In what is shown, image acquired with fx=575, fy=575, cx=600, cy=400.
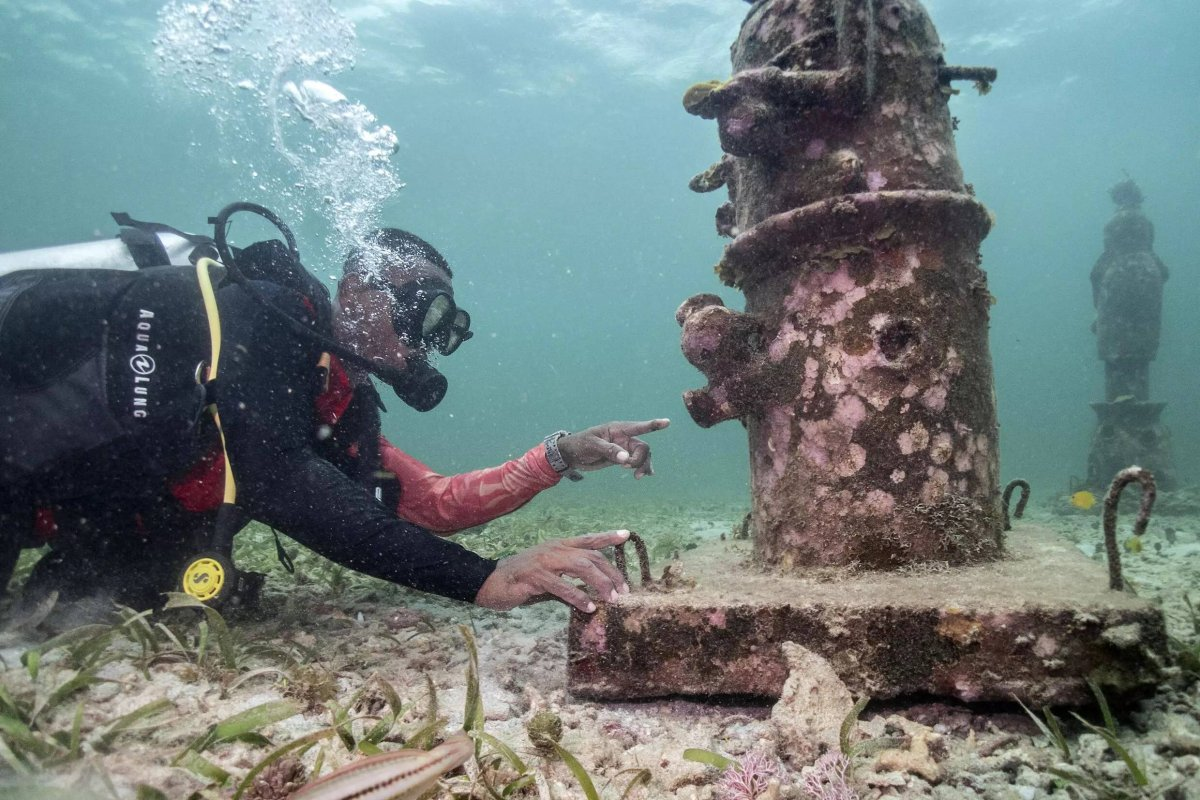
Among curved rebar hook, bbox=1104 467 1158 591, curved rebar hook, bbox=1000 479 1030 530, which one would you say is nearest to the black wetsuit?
curved rebar hook, bbox=1104 467 1158 591

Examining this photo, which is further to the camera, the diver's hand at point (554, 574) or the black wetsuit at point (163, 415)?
the black wetsuit at point (163, 415)

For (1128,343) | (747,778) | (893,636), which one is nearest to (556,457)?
(893,636)

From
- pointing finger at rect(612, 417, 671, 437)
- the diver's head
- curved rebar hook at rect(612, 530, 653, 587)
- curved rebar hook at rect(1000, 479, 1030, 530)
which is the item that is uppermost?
the diver's head

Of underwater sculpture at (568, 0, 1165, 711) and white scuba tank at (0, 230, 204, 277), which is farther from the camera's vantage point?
white scuba tank at (0, 230, 204, 277)

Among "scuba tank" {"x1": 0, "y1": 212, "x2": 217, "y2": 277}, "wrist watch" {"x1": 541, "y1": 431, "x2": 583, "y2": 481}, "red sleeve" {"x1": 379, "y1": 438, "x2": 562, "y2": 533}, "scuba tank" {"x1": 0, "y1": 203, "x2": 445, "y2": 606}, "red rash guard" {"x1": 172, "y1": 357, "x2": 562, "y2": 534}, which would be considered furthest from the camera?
"red sleeve" {"x1": 379, "y1": 438, "x2": 562, "y2": 533}

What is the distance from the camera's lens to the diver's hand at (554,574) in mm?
2146

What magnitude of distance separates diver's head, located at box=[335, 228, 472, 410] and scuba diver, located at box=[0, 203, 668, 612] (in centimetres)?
5

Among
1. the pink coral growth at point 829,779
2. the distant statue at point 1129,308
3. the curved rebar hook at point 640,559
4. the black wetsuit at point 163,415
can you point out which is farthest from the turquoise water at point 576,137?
the distant statue at point 1129,308

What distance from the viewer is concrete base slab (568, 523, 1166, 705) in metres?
1.70

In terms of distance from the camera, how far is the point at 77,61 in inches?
1107

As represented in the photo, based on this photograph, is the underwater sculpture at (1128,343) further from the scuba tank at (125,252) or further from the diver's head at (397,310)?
the scuba tank at (125,252)

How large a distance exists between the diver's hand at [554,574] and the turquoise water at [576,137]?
3643 mm

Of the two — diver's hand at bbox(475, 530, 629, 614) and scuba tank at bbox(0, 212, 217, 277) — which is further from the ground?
scuba tank at bbox(0, 212, 217, 277)

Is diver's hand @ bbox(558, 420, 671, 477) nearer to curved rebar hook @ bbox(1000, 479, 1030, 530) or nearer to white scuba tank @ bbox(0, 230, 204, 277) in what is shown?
curved rebar hook @ bbox(1000, 479, 1030, 530)
